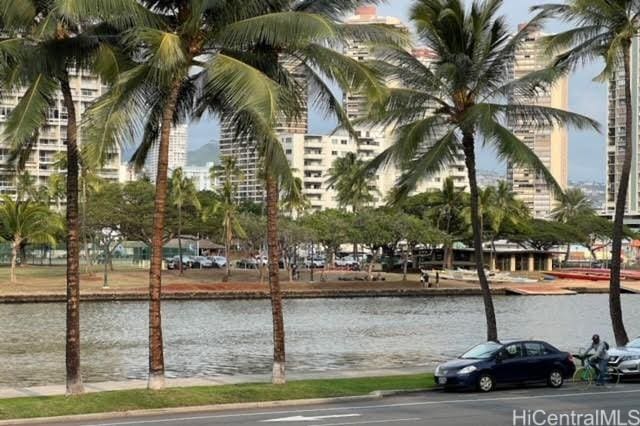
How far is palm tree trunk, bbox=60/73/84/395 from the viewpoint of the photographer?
25.0m

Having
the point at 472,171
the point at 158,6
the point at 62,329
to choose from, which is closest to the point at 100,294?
the point at 62,329

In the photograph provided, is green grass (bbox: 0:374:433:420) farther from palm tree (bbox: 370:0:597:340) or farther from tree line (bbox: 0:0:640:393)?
palm tree (bbox: 370:0:597:340)

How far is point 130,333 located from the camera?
53562 millimetres

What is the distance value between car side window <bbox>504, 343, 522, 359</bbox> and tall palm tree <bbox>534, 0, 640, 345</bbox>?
30.4 feet

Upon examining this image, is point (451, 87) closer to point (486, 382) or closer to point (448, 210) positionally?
point (486, 382)

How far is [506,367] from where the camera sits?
1088 inches

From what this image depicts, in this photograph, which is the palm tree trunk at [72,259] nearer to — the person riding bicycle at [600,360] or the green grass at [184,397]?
the green grass at [184,397]

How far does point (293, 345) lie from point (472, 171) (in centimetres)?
1695

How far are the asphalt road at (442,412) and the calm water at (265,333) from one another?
41.2ft

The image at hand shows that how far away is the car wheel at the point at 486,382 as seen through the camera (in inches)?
1065

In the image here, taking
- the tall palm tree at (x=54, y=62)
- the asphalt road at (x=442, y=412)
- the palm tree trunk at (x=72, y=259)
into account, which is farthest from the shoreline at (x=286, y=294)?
the asphalt road at (x=442, y=412)

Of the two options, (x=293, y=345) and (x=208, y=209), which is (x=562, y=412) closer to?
(x=293, y=345)

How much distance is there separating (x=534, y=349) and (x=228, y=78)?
1299 cm

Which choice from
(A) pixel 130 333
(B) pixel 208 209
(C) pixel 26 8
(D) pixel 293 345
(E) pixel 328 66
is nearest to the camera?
(C) pixel 26 8
